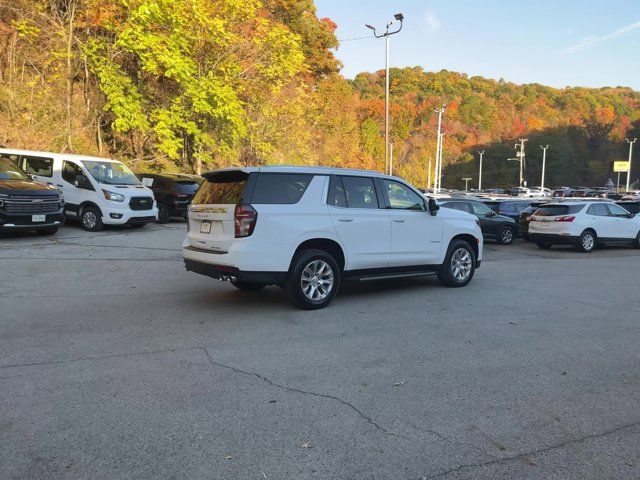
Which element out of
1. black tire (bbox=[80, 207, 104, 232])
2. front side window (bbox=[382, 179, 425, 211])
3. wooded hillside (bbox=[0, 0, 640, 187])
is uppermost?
wooded hillside (bbox=[0, 0, 640, 187])

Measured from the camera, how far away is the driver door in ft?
26.7

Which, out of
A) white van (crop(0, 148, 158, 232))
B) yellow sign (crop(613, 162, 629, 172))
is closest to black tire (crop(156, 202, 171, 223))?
white van (crop(0, 148, 158, 232))

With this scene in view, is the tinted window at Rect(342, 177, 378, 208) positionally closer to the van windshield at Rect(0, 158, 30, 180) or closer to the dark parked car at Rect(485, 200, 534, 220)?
the van windshield at Rect(0, 158, 30, 180)

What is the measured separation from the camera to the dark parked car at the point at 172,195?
1830 cm

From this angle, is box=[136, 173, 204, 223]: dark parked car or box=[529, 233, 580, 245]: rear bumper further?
box=[136, 173, 204, 223]: dark parked car

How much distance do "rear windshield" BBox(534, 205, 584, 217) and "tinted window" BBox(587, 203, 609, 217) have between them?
0.33m

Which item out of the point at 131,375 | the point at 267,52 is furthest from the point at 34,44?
the point at 131,375

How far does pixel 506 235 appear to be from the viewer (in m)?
17.9

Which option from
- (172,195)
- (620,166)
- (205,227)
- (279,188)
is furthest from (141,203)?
(620,166)

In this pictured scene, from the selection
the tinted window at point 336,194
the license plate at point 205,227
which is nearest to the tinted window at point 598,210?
the tinted window at point 336,194

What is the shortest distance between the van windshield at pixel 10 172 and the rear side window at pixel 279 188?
9.22 m

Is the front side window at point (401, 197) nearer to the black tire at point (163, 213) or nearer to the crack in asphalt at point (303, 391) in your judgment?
the crack in asphalt at point (303, 391)

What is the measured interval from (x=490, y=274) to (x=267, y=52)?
1808 cm

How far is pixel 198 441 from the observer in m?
3.47
